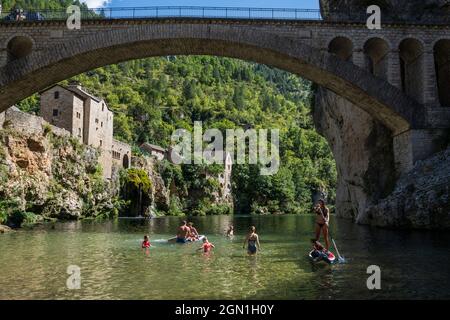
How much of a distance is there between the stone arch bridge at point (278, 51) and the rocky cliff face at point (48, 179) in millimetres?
12111

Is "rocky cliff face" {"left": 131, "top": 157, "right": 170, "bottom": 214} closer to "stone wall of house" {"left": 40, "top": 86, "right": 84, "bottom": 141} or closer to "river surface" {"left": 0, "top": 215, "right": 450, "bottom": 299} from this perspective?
"stone wall of house" {"left": 40, "top": 86, "right": 84, "bottom": 141}

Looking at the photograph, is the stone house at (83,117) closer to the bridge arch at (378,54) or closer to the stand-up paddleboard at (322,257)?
the bridge arch at (378,54)

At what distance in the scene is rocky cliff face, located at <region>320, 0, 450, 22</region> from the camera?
97.5 feet

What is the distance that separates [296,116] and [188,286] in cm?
17171

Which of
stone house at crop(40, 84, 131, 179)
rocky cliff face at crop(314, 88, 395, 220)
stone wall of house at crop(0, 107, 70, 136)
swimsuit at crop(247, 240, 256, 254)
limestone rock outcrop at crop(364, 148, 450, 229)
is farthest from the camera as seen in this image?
stone house at crop(40, 84, 131, 179)

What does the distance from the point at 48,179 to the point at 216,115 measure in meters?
103

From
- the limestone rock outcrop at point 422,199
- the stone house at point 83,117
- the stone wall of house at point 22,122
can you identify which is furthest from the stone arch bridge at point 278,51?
the stone house at point 83,117

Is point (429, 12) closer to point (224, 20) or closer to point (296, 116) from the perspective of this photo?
point (224, 20)

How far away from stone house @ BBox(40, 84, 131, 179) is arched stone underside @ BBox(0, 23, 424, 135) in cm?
2787

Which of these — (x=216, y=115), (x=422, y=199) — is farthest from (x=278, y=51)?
(x=216, y=115)

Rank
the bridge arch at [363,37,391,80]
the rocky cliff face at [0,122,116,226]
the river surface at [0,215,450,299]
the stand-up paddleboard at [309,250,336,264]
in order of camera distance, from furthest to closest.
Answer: the rocky cliff face at [0,122,116,226], the bridge arch at [363,37,391,80], the stand-up paddleboard at [309,250,336,264], the river surface at [0,215,450,299]

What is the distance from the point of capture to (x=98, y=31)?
26.0m

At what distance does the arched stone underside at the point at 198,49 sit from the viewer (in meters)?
25.6

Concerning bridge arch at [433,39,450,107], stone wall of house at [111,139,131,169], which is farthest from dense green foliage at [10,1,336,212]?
bridge arch at [433,39,450,107]
